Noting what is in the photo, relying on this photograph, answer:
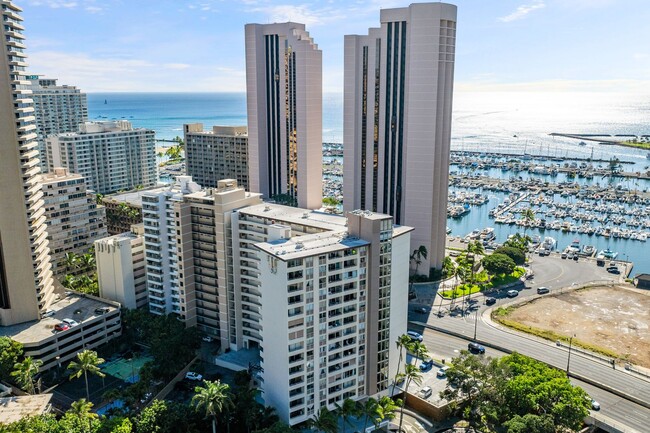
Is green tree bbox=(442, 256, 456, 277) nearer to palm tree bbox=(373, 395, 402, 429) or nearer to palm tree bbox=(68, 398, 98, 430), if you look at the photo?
palm tree bbox=(373, 395, 402, 429)

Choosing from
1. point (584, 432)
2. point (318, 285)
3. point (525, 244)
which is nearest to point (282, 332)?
point (318, 285)

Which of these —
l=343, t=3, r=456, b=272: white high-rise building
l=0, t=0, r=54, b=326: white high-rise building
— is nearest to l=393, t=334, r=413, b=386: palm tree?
l=343, t=3, r=456, b=272: white high-rise building

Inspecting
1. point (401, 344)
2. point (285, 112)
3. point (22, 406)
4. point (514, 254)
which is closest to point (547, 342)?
point (401, 344)

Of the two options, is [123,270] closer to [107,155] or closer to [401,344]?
[401,344]

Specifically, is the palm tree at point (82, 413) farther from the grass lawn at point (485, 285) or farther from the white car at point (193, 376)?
the grass lawn at point (485, 285)

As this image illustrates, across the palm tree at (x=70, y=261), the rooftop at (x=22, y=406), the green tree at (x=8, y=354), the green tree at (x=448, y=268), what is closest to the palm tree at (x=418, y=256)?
the green tree at (x=448, y=268)

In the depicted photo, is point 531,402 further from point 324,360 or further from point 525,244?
point 525,244
